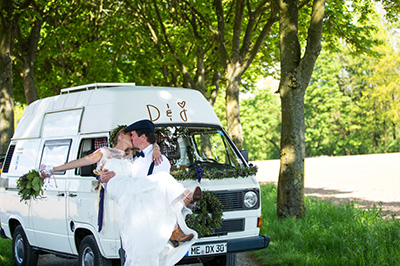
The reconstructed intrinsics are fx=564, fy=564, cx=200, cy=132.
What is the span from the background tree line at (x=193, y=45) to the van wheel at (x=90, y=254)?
5.19 metres

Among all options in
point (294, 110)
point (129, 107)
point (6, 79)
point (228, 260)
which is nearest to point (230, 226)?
point (228, 260)

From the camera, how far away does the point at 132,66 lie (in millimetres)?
28594

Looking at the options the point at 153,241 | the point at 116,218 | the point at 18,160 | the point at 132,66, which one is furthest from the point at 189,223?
the point at 132,66

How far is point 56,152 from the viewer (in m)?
8.47

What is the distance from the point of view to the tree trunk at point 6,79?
1602 centimetres

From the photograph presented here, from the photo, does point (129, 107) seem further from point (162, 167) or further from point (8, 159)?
point (8, 159)

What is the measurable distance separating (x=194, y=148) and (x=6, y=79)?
9.40 metres

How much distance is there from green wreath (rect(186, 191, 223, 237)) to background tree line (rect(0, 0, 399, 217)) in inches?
173

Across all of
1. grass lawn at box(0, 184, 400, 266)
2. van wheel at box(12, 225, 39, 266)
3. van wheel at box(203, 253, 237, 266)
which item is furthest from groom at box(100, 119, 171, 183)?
van wheel at box(12, 225, 39, 266)

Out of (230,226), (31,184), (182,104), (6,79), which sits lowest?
(230,226)

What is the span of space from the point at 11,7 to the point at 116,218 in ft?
39.0

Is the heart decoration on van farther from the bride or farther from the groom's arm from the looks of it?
the bride

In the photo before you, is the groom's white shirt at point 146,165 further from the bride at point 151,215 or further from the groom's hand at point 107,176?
the groom's hand at point 107,176

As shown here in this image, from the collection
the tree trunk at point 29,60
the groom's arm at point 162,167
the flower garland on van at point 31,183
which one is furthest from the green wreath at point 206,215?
the tree trunk at point 29,60
